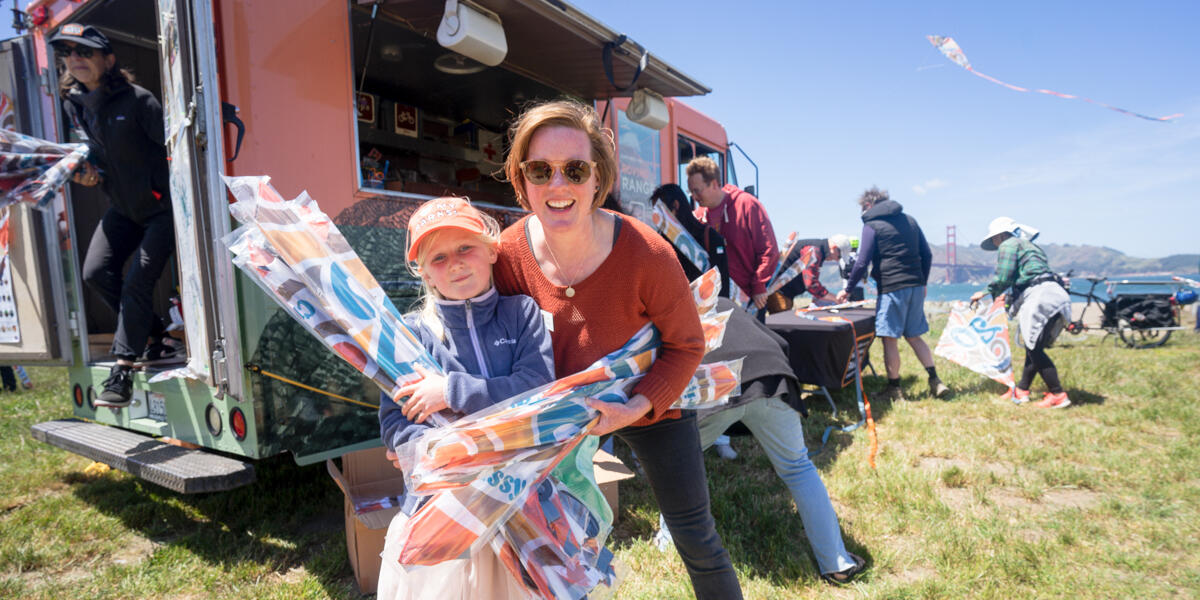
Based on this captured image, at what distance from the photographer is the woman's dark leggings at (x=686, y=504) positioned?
6.15 ft

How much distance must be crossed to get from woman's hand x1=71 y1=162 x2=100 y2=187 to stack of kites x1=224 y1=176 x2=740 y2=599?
2.48m

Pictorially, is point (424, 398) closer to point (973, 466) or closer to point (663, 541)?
point (663, 541)

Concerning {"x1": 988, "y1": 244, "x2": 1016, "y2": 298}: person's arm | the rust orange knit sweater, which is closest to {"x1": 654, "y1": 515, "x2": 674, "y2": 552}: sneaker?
the rust orange knit sweater

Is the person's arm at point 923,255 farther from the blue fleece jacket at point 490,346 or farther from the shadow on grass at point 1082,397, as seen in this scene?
the blue fleece jacket at point 490,346

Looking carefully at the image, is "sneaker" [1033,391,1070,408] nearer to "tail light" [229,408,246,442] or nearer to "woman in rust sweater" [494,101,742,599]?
"woman in rust sweater" [494,101,742,599]

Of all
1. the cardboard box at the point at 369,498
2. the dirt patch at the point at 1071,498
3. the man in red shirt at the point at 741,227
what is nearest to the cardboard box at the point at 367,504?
the cardboard box at the point at 369,498

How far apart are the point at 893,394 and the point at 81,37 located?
6704 mm

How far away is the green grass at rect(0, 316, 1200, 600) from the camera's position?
259cm

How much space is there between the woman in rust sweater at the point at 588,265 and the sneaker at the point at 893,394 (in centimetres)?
495

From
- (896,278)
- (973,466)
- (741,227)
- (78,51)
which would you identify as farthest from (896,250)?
(78,51)

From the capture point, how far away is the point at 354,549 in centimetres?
261

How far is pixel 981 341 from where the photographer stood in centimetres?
601

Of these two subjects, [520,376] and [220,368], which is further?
[220,368]

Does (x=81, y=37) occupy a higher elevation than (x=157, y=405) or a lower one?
higher
